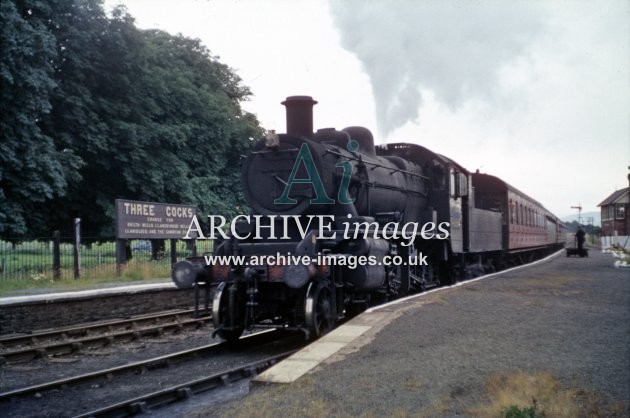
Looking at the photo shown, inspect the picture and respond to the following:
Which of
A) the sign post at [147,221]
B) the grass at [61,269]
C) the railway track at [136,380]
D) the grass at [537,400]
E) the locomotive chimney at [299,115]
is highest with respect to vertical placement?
the locomotive chimney at [299,115]

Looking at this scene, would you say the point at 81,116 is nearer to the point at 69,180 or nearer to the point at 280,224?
the point at 69,180

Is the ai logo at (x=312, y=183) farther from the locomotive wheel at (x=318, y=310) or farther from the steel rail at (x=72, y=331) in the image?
the steel rail at (x=72, y=331)

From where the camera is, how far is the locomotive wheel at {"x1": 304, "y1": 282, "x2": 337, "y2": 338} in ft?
26.7

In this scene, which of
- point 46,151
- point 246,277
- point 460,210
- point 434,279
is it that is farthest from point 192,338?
point 46,151

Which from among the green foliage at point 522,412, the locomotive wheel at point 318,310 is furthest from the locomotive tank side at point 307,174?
the green foliage at point 522,412

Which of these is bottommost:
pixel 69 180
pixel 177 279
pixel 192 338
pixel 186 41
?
pixel 192 338

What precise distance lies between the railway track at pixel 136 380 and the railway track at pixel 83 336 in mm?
2044

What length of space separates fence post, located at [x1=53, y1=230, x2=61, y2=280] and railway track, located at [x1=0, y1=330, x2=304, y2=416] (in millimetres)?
9216

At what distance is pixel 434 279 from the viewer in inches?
550

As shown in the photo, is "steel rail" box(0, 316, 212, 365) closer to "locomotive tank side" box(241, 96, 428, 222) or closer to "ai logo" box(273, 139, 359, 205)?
"locomotive tank side" box(241, 96, 428, 222)

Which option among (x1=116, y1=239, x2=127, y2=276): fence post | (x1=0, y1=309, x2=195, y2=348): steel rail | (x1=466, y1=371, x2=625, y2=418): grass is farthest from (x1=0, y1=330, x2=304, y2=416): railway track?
(x1=116, y1=239, x2=127, y2=276): fence post

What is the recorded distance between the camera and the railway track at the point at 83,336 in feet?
28.5

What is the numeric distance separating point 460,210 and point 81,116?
14.2 metres

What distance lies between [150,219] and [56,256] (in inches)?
108
